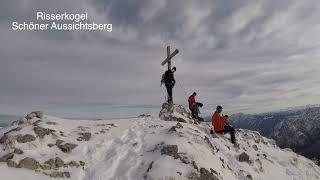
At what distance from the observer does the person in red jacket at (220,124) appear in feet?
97.2

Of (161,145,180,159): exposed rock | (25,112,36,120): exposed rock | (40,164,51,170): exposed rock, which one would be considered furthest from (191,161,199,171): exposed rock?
(25,112,36,120): exposed rock

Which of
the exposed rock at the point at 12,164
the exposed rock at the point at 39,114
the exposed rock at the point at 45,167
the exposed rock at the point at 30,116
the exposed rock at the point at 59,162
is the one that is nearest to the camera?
the exposed rock at the point at 12,164

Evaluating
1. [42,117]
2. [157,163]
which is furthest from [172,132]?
[42,117]

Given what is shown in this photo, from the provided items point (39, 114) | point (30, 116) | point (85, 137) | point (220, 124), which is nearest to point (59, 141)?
point (85, 137)

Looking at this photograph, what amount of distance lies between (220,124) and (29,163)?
14.8m

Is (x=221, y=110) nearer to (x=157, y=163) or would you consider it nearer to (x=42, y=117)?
(x=157, y=163)

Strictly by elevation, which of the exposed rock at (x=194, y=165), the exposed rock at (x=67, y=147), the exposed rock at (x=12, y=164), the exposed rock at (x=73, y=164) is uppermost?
the exposed rock at (x=67, y=147)

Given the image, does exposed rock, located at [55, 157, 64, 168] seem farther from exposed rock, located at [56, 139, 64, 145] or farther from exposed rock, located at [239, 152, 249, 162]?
exposed rock, located at [239, 152, 249, 162]

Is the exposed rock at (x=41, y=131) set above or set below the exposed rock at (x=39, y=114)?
below

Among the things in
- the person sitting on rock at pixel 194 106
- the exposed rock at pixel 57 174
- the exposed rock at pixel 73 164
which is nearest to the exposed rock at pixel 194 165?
the exposed rock at pixel 73 164

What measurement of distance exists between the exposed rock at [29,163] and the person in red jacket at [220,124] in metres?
13.9

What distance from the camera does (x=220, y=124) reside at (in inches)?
1181

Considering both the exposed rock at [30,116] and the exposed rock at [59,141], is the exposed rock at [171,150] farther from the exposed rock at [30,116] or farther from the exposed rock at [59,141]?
the exposed rock at [30,116]

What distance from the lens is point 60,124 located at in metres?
28.4
